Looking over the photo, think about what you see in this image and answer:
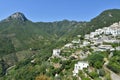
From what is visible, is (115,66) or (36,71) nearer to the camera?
(115,66)

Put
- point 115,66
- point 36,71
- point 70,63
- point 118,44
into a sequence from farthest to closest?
point 118,44, point 36,71, point 70,63, point 115,66

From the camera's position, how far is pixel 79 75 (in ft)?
223

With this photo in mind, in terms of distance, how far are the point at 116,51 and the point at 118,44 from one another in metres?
11.0

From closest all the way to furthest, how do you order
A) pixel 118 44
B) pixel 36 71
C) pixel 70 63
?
pixel 70 63
pixel 36 71
pixel 118 44

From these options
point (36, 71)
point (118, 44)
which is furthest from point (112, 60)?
point (36, 71)

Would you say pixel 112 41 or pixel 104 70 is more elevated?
pixel 112 41

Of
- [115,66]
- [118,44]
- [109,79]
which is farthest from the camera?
[118,44]

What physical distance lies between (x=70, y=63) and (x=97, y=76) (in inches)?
544

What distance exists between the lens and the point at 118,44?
93.2 metres

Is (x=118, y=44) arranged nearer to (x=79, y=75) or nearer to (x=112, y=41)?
(x=112, y=41)

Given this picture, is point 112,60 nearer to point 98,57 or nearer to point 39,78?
point 98,57

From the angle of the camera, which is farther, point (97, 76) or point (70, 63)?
point (70, 63)

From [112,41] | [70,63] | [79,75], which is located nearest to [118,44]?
[112,41]

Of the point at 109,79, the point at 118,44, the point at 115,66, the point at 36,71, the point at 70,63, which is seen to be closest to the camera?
the point at 109,79
